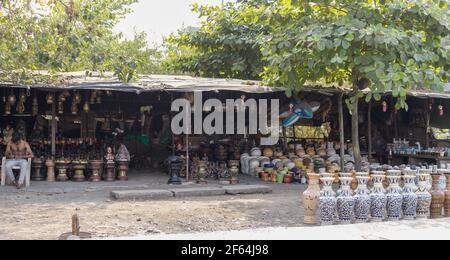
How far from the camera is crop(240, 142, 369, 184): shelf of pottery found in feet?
38.1

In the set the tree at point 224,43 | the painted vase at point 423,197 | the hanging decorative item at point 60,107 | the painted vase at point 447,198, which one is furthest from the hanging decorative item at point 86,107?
the painted vase at point 447,198

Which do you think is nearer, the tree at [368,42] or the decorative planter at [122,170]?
the tree at [368,42]

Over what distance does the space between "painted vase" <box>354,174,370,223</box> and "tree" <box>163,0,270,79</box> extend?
26.5 ft

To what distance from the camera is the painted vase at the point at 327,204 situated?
6.04 m

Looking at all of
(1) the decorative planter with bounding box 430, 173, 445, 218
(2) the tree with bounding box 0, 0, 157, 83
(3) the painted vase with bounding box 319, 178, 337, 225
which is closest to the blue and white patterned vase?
(1) the decorative planter with bounding box 430, 173, 445, 218

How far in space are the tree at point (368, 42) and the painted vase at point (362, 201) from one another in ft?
6.31

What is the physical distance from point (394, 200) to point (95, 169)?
6.78 m

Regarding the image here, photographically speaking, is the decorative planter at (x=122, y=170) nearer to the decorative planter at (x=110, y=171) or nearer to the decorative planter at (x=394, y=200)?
the decorative planter at (x=110, y=171)

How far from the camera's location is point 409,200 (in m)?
6.46

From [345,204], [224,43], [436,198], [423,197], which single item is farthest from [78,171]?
[436,198]

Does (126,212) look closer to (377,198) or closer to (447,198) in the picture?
(377,198)

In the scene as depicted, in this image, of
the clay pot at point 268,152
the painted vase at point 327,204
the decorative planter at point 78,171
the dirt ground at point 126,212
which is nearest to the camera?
the painted vase at point 327,204

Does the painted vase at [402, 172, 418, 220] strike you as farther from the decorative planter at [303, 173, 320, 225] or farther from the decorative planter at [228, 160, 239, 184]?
the decorative planter at [228, 160, 239, 184]

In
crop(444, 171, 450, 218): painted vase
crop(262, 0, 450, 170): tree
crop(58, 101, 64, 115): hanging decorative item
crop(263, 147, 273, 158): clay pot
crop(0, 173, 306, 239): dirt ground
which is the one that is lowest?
crop(0, 173, 306, 239): dirt ground
